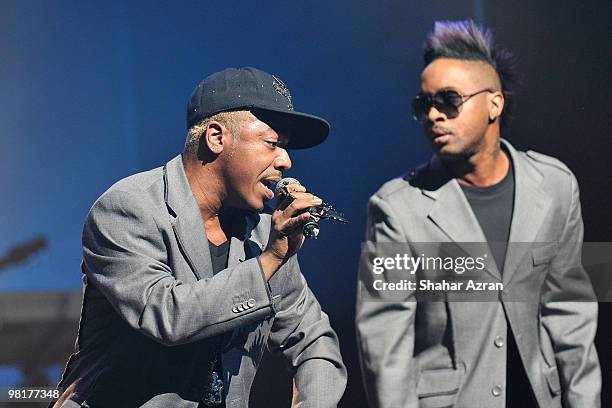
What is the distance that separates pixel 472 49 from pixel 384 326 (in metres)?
0.96

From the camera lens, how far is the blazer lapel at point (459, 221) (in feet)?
10.4

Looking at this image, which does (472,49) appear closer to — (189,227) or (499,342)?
(499,342)

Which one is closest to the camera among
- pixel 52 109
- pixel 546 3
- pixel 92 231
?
pixel 92 231

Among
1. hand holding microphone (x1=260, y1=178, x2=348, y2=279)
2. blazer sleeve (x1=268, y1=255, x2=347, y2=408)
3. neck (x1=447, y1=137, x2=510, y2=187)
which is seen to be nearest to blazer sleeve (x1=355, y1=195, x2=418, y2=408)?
blazer sleeve (x1=268, y1=255, x2=347, y2=408)

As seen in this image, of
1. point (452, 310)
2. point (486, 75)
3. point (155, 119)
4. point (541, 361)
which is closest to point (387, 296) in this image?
point (452, 310)

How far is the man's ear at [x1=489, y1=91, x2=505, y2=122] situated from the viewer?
3211 mm

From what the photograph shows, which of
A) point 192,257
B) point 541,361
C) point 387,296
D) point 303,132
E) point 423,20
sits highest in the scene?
point 423,20

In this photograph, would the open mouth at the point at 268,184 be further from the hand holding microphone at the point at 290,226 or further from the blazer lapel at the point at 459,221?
the blazer lapel at the point at 459,221

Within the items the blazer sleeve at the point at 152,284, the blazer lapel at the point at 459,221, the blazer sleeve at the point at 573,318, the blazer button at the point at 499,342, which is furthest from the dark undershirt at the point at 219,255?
the blazer sleeve at the point at 573,318

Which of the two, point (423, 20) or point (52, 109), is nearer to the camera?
point (423, 20)

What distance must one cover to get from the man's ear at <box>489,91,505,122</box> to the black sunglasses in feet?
0.10

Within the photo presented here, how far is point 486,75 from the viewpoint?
3199 mm

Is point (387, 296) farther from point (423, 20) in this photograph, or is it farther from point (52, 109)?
point (52, 109)

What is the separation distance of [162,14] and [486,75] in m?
1.23
